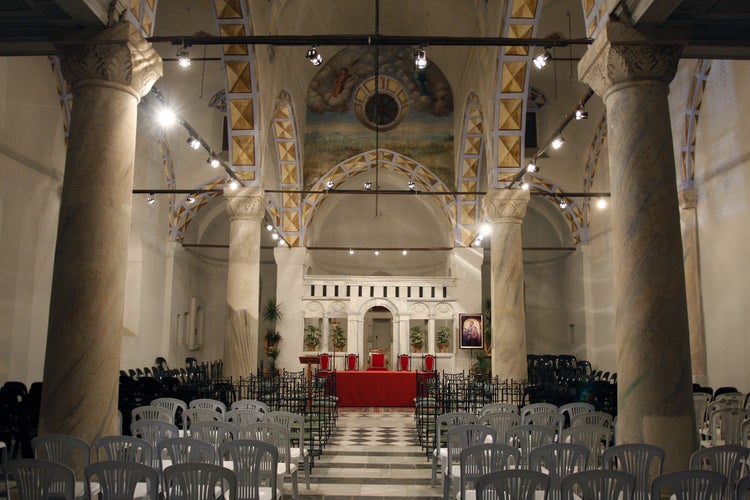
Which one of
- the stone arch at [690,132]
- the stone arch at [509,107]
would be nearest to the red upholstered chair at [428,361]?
the stone arch at [509,107]

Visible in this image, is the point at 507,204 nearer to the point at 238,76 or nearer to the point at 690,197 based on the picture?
the point at 690,197

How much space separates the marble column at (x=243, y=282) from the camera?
622 inches

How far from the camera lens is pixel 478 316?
24.6m

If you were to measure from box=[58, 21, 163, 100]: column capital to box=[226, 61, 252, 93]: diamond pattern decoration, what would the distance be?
7.88 metres

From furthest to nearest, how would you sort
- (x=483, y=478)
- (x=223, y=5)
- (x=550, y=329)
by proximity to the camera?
(x=550, y=329) < (x=223, y=5) < (x=483, y=478)

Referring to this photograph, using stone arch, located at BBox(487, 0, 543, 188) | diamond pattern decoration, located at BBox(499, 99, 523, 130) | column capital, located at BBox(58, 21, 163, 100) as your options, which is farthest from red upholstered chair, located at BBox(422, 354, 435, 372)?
column capital, located at BBox(58, 21, 163, 100)

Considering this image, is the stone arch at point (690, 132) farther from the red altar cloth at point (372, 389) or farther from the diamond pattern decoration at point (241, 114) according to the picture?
the diamond pattern decoration at point (241, 114)

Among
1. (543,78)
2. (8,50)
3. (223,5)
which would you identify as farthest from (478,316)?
(8,50)

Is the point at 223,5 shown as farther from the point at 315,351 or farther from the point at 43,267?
the point at 315,351

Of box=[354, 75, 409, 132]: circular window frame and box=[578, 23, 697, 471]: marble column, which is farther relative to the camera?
box=[354, 75, 409, 132]: circular window frame

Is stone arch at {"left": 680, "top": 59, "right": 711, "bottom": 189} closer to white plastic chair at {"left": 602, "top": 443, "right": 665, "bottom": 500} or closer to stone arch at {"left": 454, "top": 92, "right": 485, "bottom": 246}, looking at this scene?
stone arch at {"left": 454, "top": 92, "right": 485, "bottom": 246}

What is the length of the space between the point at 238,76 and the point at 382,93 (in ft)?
38.0

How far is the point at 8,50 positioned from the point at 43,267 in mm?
7848

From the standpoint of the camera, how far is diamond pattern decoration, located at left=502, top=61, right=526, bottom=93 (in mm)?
15734
